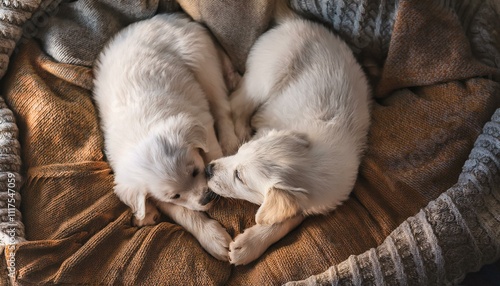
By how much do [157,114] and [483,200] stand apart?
139 centimetres

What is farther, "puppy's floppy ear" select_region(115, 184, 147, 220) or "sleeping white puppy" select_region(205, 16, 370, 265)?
"puppy's floppy ear" select_region(115, 184, 147, 220)

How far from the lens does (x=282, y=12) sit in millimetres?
2260

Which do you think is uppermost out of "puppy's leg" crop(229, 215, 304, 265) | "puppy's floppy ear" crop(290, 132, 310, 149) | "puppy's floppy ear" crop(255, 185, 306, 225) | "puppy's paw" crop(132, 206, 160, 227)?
"puppy's floppy ear" crop(290, 132, 310, 149)

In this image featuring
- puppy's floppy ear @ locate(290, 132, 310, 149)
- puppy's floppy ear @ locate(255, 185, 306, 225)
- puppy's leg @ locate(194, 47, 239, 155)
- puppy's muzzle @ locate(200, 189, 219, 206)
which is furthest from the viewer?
puppy's leg @ locate(194, 47, 239, 155)

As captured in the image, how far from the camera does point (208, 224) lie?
198 centimetres

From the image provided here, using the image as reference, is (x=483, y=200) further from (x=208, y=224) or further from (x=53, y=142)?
(x=53, y=142)

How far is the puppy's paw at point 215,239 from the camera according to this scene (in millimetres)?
1910

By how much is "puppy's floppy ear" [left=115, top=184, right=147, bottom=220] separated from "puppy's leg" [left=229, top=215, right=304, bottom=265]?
0.41 meters

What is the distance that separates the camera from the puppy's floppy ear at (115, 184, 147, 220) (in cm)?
192

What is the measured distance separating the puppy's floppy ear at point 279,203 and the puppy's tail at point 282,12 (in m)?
0.93

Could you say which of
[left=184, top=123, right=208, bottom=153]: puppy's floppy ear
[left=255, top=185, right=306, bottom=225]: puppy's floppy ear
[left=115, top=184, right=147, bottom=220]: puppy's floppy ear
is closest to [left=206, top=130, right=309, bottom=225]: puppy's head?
[left=255, top=185, right=306, bottom=225]: puppy's floppy ear

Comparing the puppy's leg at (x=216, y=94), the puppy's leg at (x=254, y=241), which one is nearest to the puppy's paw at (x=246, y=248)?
the puppy's leg at (x=254, y=241)

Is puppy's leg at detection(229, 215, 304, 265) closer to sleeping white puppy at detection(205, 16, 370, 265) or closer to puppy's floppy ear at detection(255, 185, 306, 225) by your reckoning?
sleeping white puppy at detection(205, 16, 370, 265)

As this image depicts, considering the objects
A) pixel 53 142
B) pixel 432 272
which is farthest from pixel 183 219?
pixel 432 272
